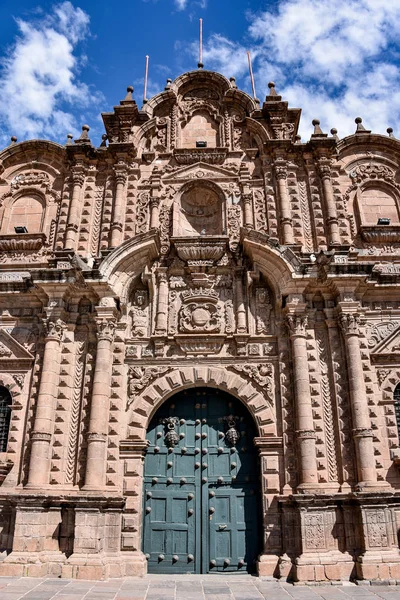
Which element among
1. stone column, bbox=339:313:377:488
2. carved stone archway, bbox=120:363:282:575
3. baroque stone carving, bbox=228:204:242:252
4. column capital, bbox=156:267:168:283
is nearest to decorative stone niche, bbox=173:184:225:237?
baroque stone carving, bbox=228:204:242:252

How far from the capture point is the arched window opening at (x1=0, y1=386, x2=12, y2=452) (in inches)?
450

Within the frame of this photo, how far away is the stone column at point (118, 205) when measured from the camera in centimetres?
1340

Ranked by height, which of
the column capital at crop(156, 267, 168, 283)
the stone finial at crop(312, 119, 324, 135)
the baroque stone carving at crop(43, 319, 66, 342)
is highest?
the stone finial at crop(312, 119, 324, 135)

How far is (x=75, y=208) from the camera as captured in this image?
13828 mm

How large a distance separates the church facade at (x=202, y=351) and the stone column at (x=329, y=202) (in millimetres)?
46

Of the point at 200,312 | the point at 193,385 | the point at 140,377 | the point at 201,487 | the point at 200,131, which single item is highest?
the point at 200,131

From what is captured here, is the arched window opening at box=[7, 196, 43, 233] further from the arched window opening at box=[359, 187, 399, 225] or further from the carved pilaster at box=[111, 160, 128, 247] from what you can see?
the arched window opening at box=[359, 187, 399, 225]

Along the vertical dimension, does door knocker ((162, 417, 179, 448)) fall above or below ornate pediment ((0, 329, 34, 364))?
below

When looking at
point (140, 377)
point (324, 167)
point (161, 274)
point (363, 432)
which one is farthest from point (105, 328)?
point (324, 167)

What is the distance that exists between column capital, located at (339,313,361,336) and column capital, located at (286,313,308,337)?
34.0 inches

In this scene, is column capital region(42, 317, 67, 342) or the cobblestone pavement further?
column capital region(42, 317, 67, 342)

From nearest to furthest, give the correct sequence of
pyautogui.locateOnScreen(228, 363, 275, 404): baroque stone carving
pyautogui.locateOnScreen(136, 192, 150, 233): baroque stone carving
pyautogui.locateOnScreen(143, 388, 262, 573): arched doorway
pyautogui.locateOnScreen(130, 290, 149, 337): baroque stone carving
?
1. pyautogui.locateOnScreen(143, 388, 262, 573): arched doorway
2. pyautogui.locateOnScreen(228, 363, 275, 404): baroque stone carving
3. pyautogui.locateOnScreen(130, 290, 149, 337): baroque stone carving
4. pyautogui.locateOnScreen(136, 192, 150, 233): baroque stone carving

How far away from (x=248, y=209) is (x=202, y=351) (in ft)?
14.0

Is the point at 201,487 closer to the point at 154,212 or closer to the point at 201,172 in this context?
the point at 154,212
